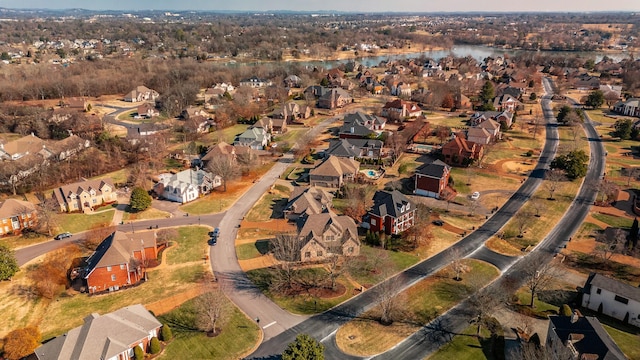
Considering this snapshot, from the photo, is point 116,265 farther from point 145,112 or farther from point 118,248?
point 145,112

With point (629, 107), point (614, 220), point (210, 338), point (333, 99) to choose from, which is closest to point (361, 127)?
point (333, 99)

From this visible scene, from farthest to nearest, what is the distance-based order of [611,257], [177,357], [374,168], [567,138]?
[567,138] → [374,168] → [611,257] → [177,357]

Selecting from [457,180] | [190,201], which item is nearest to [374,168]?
[457,180]

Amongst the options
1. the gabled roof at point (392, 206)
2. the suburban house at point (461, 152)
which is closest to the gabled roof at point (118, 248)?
the gabled roof at point (392, 206)

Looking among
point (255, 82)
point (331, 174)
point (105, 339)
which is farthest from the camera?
point (255, 82)

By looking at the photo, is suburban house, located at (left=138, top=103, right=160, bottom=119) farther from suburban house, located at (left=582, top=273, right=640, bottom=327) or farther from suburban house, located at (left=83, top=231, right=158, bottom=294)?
suburban house, located at (left=582, top=273, right=640, bottom=327)

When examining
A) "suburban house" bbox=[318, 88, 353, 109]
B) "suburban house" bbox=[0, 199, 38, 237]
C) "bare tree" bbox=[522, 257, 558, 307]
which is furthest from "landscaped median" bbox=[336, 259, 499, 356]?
"suburban house" bbox=[318, 88, 353, 109]

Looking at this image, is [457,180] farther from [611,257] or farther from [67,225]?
[67,225]
